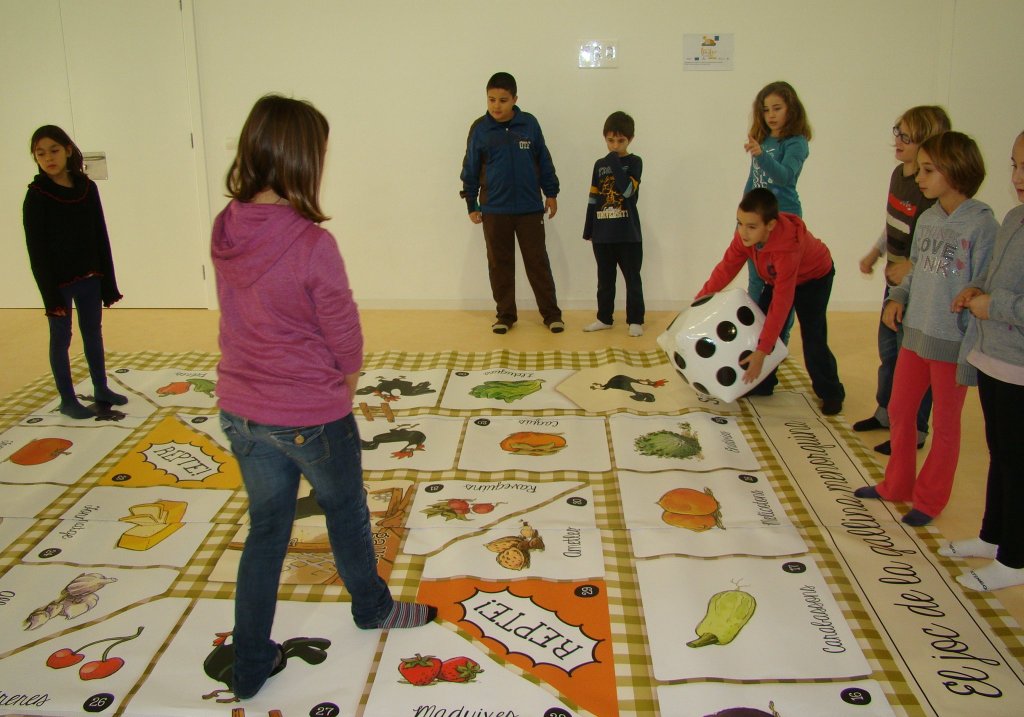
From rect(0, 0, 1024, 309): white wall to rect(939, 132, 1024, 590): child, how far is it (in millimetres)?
2397

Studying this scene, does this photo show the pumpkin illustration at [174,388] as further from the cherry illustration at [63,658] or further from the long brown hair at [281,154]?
the long brown hair at [281,154]

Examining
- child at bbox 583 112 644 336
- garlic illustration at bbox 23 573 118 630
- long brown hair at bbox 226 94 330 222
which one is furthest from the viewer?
child at bbox 583 112 644 336

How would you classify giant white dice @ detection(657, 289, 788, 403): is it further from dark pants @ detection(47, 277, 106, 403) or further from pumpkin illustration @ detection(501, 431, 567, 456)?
dark pants @ detection(47, 277, 106, 403)

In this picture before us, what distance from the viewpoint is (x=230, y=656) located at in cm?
181

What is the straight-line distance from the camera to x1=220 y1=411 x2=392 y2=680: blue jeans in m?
1.53

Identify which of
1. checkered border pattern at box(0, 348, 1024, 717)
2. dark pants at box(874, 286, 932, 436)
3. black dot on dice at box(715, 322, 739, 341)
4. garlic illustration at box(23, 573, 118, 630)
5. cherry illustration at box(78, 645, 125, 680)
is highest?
black dot on dice at box(715, 322, 739, 341)

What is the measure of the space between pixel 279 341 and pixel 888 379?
220cm

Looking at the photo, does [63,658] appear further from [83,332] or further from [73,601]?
[83,332]

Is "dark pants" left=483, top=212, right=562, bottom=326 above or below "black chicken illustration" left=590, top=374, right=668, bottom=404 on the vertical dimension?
above

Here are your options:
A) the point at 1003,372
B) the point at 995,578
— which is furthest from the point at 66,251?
the point at 995,578

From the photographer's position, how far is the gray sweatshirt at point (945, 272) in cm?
203

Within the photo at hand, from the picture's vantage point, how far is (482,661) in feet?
5.84

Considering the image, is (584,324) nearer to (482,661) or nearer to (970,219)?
(970,219)

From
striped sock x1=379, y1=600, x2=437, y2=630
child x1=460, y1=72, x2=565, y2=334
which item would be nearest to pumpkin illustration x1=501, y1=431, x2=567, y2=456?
striped sock x1=379, y1=600, x2=437, y2=630
